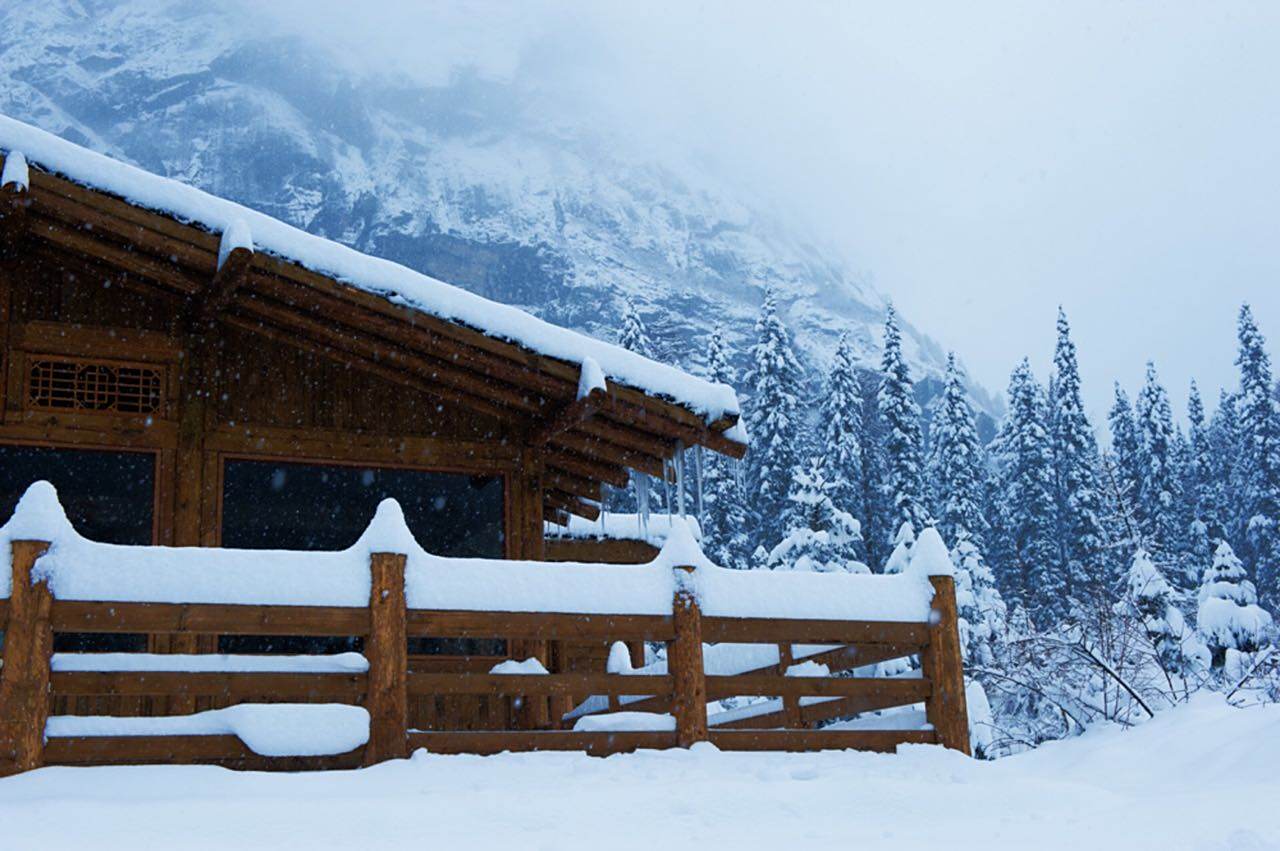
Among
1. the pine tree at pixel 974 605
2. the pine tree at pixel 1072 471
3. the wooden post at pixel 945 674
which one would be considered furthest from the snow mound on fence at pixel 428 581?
the pine tree at pixel 1072 471

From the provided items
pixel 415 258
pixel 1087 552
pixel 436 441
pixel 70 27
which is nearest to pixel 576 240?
pixel 415 258

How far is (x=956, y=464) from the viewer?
44.8 m

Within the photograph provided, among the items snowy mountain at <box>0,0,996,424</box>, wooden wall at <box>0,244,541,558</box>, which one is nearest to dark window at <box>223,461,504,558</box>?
wooden wall at <box>0,244,541,558</box>

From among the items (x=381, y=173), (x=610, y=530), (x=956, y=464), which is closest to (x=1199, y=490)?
(x=956, y=464)

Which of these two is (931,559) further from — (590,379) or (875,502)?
(875,502)

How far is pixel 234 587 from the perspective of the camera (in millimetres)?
6324

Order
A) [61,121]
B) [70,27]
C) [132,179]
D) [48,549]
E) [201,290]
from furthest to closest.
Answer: [70,27] < [61,121] < [201,290] < [132,179] < [48,549]

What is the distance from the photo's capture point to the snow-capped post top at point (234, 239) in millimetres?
Answer: 8672

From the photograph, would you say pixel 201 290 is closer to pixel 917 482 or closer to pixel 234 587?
pixel 234 587

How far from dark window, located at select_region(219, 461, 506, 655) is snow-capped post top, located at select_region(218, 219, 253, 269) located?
208 centimetres

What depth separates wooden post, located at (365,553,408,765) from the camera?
6.44 m

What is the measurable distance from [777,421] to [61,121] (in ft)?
485

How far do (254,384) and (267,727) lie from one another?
4714 mm

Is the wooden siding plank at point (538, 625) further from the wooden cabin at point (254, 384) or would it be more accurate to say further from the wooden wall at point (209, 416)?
the wooden wall at point (209, 416)
